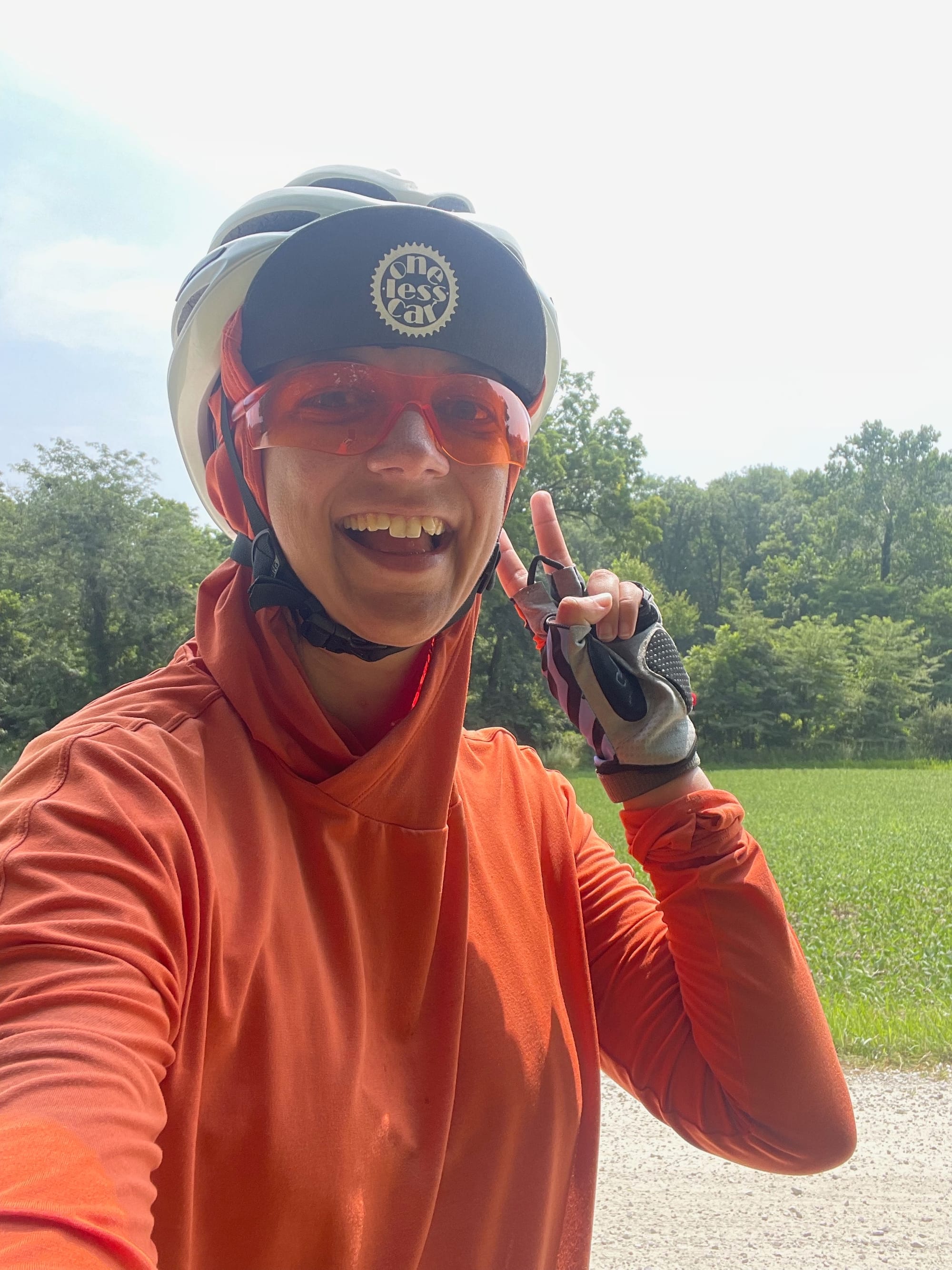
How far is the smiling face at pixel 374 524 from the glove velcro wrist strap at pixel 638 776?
454 millimetres

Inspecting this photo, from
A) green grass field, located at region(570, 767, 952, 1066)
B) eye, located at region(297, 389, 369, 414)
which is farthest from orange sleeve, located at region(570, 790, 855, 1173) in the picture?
green grass field, located at region(570, 767, 952, 1066)

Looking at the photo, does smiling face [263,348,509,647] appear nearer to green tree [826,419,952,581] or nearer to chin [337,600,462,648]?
chin [337,600,462,648]

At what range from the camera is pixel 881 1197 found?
126 inches

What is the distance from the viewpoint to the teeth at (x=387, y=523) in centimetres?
142

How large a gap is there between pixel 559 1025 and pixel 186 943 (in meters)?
0.69

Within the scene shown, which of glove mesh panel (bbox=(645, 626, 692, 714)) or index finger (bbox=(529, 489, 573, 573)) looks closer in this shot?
glove mesh panel (bbox=(645, 626, 692, 714))

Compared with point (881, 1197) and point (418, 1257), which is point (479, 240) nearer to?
point (418, 1257)

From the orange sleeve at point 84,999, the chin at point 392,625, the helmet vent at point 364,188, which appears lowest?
the orange sleeve at point 84,999

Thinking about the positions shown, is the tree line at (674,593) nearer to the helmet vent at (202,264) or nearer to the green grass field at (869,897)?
the green grass field at (869,897)

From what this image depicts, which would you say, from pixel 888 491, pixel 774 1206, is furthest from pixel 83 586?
pixel 888 491

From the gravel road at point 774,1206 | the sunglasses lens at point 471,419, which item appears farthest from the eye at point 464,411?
the gravel road at point 774,1206

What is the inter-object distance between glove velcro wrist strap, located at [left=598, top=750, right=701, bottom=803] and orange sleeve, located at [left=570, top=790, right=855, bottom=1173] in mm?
41

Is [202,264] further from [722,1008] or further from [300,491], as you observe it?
[722,1008]

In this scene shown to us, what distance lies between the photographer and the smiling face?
1.41 m
